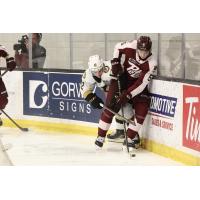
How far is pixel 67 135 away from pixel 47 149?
504 mm

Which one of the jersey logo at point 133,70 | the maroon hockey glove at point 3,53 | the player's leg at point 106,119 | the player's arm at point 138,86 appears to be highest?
the maroon hockey glove at point 3,53

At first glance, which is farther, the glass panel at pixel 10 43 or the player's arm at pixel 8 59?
the player's arm at pixel 8 59

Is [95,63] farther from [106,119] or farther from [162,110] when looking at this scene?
[162,110]

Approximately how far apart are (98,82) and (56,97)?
2.01 feet

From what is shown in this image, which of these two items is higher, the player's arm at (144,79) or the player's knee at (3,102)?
the player's arm at (144,79)

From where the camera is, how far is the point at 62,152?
14.6 ft

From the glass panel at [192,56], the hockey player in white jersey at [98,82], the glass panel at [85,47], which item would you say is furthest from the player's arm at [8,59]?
the glass panel at [192,56]

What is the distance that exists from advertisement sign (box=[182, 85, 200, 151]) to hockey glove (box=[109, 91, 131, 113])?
→ 0.49m

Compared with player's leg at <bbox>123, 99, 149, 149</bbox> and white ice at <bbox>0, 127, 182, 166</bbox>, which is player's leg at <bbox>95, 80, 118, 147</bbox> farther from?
player's leg at <bbox>123, 99, 149, 149</bbox>

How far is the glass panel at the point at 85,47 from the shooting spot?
4797 millimetres

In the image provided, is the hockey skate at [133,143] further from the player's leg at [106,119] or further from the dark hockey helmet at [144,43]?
the dark hockey helmet at [144,43]

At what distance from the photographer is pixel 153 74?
14.6ft

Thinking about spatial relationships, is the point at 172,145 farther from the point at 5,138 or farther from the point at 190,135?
the point at 5,138

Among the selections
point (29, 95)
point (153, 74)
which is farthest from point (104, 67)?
point (29, 95)
